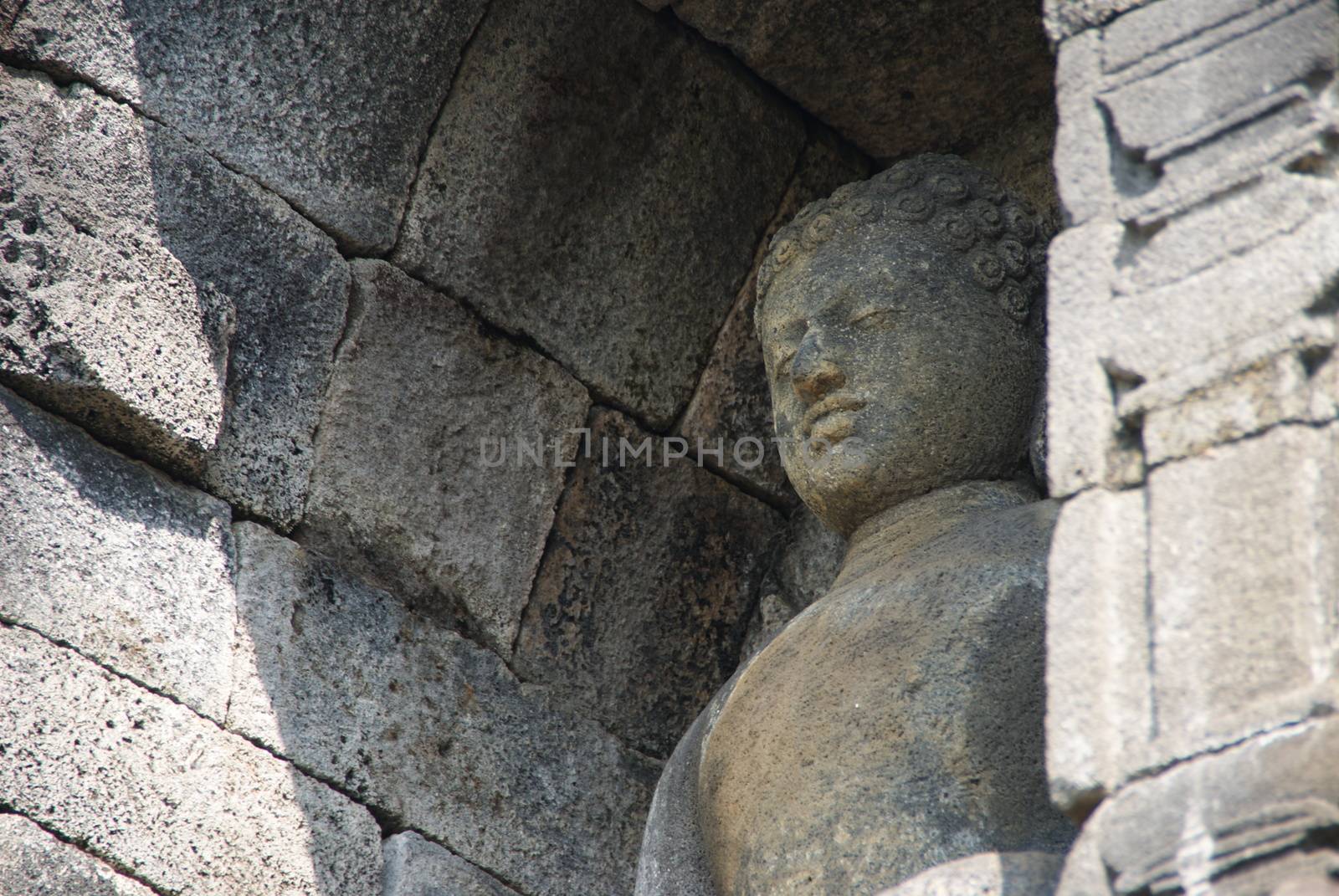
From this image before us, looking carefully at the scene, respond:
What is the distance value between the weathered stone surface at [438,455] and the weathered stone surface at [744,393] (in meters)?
0.35

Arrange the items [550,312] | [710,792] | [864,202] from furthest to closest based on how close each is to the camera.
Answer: [550,312] < [864,202] < [710,792]

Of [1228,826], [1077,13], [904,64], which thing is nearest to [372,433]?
[904,64]

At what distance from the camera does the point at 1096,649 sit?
232cm

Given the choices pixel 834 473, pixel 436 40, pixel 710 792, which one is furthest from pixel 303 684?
pixel 436 40

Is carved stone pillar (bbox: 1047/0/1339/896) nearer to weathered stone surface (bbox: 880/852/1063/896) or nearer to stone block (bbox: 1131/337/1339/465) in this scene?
stone block (bbox: 1131/337/1339/465)

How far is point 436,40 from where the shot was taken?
4.05 metres

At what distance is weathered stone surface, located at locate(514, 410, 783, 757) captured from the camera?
4160 millimetres

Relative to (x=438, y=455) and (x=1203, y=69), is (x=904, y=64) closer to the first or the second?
(x=438, y=455)

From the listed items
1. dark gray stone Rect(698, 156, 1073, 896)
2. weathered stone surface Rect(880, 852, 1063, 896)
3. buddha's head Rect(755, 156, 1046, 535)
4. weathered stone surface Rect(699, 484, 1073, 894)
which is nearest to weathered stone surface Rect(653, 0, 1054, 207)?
dark gray stone Rect(698, 156, 1073, 896)

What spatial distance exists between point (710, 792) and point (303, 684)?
0.89 metres

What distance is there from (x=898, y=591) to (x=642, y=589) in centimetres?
113

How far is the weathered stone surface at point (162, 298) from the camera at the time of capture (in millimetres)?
3521

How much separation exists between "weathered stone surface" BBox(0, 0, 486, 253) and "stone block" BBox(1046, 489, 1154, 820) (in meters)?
2.07

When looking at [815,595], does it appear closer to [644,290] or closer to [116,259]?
[644,290]
